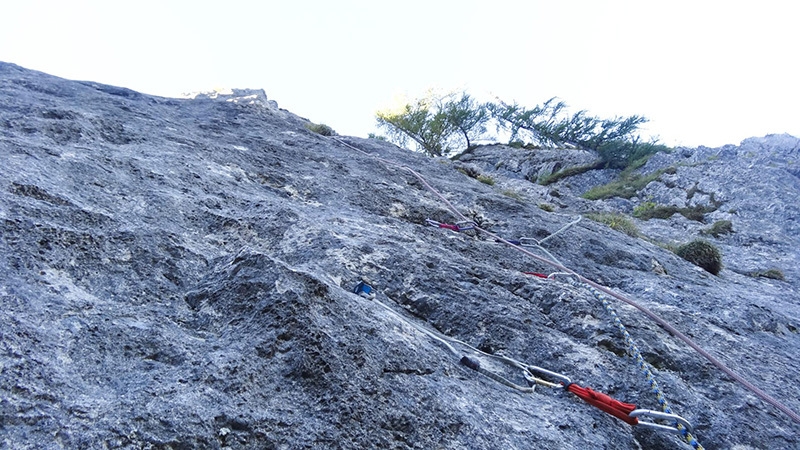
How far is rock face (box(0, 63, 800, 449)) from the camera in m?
2.00

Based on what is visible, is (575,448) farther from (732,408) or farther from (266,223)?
(266,223)

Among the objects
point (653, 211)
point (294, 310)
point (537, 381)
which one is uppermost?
point (653, 211)

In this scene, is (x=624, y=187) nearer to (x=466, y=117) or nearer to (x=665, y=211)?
(x=665, y=211)

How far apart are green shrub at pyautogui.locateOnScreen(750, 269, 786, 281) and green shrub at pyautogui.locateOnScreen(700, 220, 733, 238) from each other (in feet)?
6.27

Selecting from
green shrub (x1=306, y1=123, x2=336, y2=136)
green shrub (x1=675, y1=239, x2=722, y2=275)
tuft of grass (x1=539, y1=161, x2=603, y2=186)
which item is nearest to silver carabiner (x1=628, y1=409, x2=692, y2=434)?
green shrub (x1=675, y1=239, x2=722, y2=275)

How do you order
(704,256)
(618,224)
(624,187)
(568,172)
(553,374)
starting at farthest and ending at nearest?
(568,172) < (624,187) < (618,224) < (704,256) < (553,374)

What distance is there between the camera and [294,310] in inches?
99.0

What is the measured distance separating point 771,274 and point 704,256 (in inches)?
43.8

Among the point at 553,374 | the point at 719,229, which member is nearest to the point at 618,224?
the point at 719,229

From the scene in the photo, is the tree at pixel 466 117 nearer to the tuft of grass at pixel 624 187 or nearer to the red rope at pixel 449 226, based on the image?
the tuft of grass at pixel 624 187

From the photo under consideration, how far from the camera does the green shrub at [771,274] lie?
672 centimetres

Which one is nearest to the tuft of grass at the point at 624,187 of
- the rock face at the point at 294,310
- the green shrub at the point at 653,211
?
the green shrub at the point at 653,211

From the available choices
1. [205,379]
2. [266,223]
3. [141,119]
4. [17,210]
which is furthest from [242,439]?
[141,119]

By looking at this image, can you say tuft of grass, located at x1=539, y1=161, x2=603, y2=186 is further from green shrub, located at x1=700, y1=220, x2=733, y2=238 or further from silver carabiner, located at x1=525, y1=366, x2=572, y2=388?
silver carabiner, located at x1=525, y1=366, x2=572, y2=388
